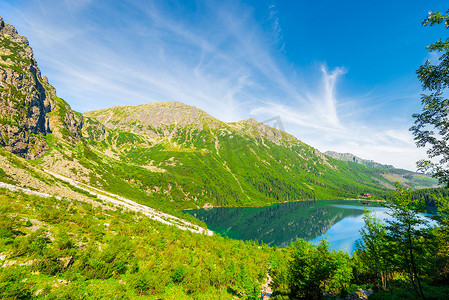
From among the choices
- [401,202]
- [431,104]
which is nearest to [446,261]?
[401,202]

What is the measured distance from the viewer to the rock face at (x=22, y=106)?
75562 mm

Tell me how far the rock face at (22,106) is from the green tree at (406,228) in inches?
4709

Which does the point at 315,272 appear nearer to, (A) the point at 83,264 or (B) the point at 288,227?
(A) the point at 83,264

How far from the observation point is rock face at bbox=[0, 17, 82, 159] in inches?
2975

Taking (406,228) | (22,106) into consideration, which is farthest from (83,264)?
(22,106)

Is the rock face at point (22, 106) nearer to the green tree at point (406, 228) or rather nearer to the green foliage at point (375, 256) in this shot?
the green tree at point (406, 228)

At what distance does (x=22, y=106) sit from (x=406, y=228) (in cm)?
15179

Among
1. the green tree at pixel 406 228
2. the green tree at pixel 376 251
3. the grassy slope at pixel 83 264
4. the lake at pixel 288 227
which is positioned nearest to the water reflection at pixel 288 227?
the lake at pixel 288 227

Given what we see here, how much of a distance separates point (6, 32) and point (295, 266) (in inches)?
9415

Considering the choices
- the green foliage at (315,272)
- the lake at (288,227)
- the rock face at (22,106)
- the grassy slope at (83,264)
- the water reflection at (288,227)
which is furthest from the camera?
the water reflection at (288,227)

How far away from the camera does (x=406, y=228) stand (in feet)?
57.3

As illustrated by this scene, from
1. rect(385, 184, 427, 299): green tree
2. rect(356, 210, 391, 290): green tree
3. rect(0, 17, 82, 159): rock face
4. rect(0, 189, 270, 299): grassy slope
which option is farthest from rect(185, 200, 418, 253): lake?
rect(0, 17, 82, 159): rock face

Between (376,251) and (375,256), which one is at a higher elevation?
(376,251)

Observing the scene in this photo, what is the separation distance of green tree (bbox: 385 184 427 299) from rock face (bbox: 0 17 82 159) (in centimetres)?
11961
